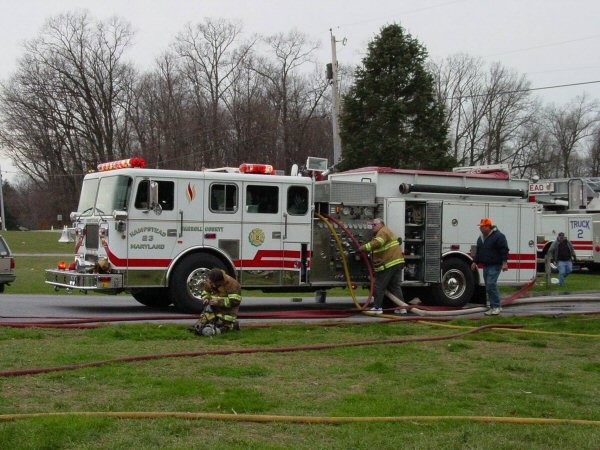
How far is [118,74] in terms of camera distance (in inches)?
2382

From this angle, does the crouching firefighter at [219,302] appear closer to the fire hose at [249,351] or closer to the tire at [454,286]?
the fire hose at [249,351]

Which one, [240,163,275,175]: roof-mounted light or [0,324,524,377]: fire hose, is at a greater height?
[240,163,275,175]: roof-mounted light

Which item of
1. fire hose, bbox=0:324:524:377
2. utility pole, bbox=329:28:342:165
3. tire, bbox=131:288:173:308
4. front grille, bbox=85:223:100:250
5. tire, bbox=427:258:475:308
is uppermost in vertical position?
utility pole, bbox=329:28:342:165

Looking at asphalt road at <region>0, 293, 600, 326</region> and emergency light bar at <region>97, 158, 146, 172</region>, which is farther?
emergency light bar at <region>97, 158, 146, 172</region>

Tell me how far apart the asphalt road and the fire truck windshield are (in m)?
1.77

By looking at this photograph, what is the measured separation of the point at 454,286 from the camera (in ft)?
54.2

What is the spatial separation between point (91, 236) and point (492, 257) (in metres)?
6.85

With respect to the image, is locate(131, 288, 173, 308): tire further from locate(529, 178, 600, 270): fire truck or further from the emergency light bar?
locate(529, 178, 600, 270): fire truck

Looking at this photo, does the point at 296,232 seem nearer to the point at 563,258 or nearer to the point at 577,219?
the point at 563,258

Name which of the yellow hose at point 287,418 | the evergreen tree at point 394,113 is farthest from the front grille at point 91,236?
the evergreen tree at point 394,113

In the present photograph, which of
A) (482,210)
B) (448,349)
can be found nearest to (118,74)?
(482,210)

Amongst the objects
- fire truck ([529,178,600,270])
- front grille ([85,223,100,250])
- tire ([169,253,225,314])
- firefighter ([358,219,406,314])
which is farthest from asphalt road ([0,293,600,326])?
fire truck ([529,178,600,270])

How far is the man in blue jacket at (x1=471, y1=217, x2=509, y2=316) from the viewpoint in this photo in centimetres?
1456

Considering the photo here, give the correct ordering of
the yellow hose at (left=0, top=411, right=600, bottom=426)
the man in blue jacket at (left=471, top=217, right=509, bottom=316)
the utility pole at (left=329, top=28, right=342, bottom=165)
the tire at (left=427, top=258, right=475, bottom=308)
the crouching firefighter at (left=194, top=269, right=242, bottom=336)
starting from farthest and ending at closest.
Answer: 1. the utility pole at (left=329, top=28, right=342, bottom=165)
2. the tire at (left=427, top=258, right=475, bottom=308)
3. the man in blue jacket at (left=471, top=217, right=509, bottom=316)
4. the crouching firefighter at (left=194, top=269, right=242, bottom=336)
5. the yellow hose at (left=0, top=411, right=600, bottom=426)
